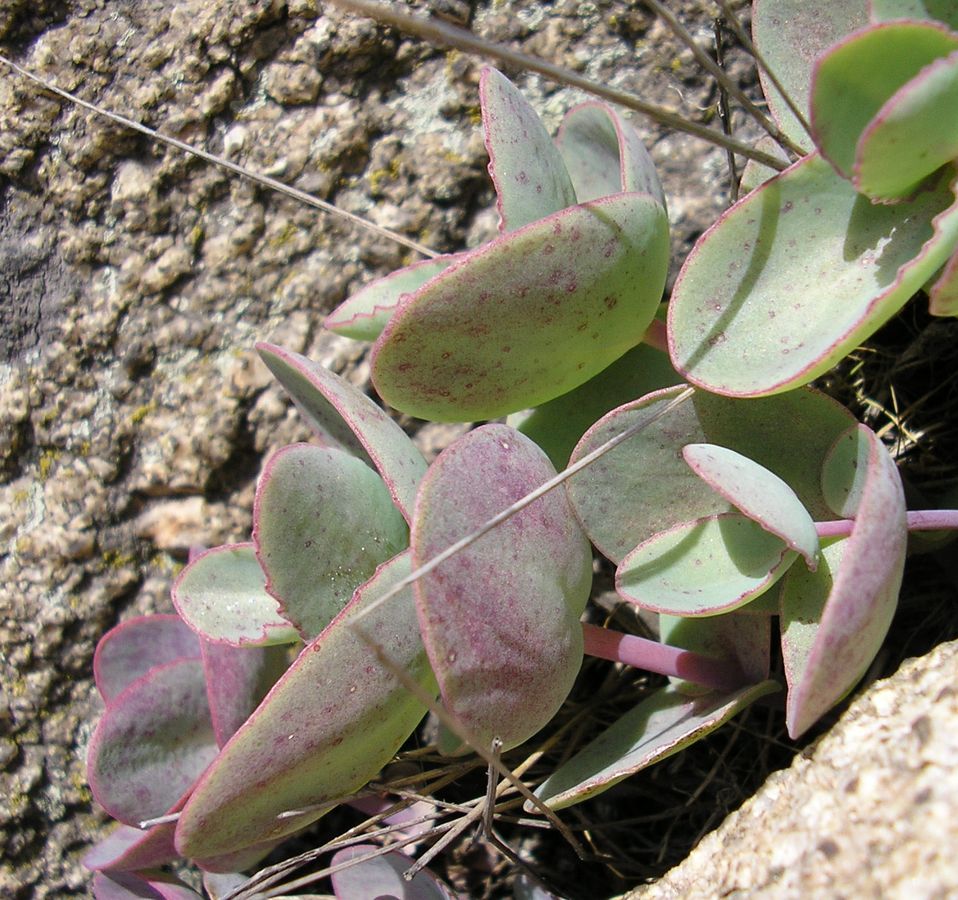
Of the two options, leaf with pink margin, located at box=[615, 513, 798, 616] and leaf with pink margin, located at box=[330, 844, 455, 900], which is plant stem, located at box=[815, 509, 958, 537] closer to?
leaf with pink margin, located at box=[615, 513, 798, 616]

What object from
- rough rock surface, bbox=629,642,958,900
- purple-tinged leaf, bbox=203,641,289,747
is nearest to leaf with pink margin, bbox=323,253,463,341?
purple-tinged leaf, bbox=203,641,289,747

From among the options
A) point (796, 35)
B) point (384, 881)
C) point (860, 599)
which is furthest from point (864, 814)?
point (796, 35)

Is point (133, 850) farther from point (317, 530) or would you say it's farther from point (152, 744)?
point (317, 530)

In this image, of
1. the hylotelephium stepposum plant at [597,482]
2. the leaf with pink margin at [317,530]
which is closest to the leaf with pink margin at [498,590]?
the hylotelephium stepposum plant at [597,482]

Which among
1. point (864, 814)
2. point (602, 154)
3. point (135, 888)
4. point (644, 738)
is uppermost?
point (602, 154)

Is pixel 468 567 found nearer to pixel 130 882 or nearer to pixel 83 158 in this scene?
pixel 130 882

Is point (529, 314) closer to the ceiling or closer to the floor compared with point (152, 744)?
closer to the ceiling

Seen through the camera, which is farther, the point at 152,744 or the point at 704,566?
the point at 152,744
